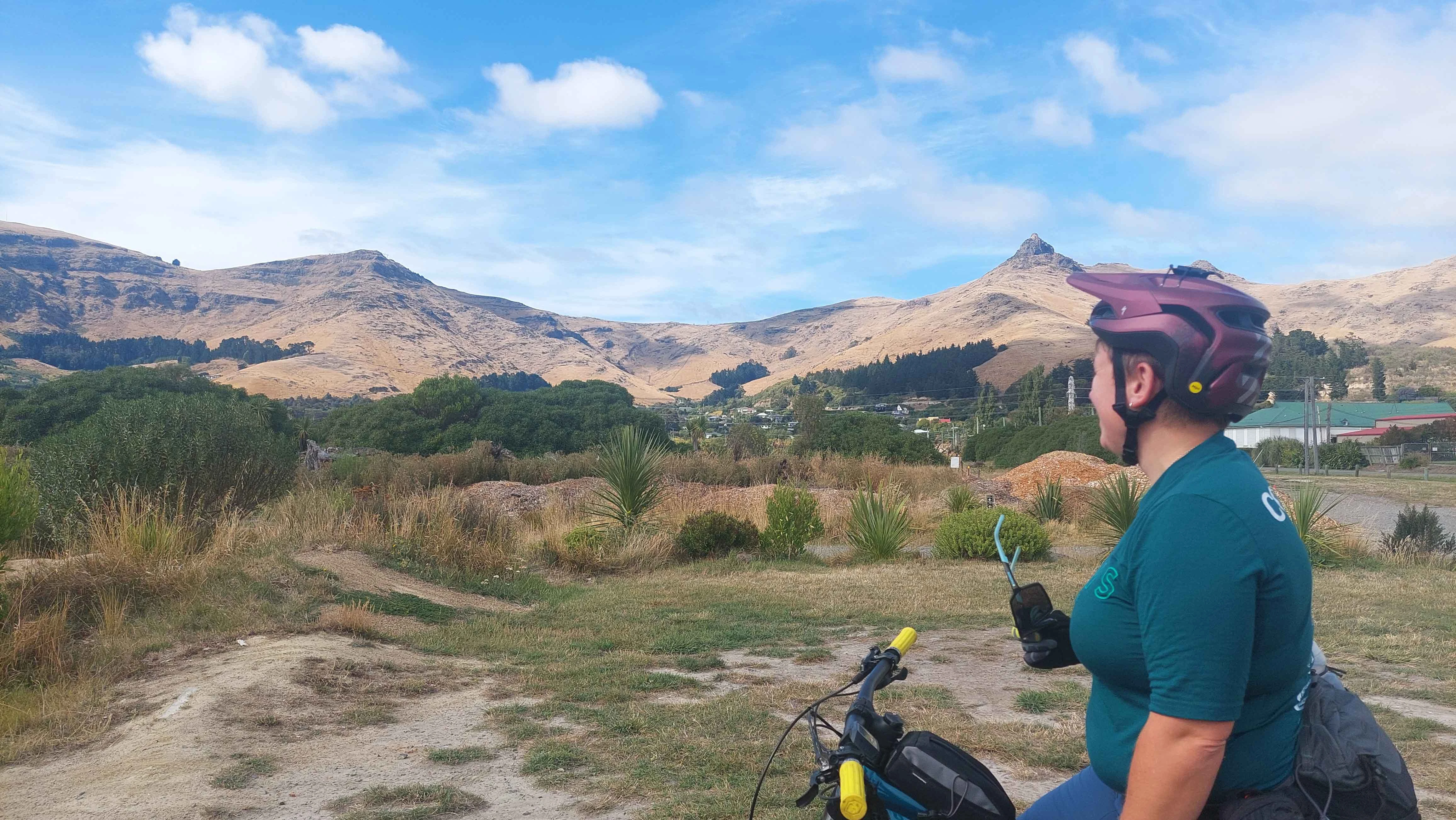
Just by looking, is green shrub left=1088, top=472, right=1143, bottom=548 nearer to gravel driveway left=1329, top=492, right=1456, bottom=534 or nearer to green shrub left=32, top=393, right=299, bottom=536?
gravel driveway left=1329, top=492, right=1456, bottom=534

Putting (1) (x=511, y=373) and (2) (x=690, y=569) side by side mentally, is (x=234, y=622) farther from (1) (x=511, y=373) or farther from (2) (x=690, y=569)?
(1) (x=511, y=373)

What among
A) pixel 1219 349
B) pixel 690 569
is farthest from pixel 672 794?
pixel 690 569

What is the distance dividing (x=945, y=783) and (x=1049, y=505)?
61.9 ft

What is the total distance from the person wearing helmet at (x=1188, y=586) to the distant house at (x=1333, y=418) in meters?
98.6

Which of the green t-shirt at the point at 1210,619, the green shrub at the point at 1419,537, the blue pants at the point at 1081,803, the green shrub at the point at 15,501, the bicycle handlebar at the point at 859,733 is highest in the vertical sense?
the green t-shirt at the point at 1210,619

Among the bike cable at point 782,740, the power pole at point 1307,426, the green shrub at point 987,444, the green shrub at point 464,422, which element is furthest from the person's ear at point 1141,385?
the power pole at point 1307,426

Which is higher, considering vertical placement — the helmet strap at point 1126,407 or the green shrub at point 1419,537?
the helmet strap at point 1126,407

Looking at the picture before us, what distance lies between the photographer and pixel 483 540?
1295cm

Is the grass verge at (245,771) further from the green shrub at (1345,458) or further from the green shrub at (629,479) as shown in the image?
the green shrub at (1345,458)

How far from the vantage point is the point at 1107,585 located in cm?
159

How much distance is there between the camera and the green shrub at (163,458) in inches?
396

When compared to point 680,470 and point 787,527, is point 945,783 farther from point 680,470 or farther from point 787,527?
point 680,470

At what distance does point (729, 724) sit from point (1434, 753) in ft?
13.1

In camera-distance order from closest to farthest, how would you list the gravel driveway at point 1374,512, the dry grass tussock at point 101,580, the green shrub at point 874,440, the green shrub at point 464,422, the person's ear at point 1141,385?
the person's ear at point 1141,385 → the dry grass tussock at point 101,580 → the gravel driveway at point 1374,512 → the green shrub at point 874,440 → the green shrub at point 464,422
